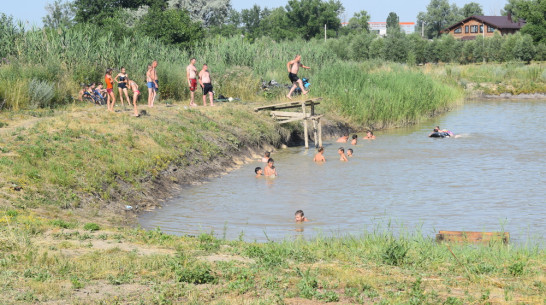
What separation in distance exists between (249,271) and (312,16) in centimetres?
9204

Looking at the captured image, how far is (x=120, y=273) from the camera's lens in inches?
322

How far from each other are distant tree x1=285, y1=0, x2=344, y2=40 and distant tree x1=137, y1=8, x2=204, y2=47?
62.5 metres

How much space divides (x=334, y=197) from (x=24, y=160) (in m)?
6.95

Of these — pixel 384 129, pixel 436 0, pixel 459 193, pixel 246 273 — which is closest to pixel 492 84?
pixel 384 129

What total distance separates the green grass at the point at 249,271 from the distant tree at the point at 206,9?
6261cm

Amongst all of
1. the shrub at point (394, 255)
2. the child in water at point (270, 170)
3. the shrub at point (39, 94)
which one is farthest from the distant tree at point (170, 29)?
the shrub at point (394, 255)

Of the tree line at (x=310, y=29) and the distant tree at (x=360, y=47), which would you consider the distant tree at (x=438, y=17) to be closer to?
the tree line at (x=310, y=29)

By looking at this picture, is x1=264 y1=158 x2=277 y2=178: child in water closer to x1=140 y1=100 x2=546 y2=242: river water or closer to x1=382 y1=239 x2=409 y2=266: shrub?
x1=140 y1=100 x2=546 y2=242: river water

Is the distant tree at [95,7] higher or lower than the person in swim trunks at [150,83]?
higher

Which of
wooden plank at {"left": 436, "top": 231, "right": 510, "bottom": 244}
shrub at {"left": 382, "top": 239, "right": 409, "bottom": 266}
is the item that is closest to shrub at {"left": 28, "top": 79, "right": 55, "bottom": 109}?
wooden plank at {"left": 436, "top": 231, "right": 510, "bottom": 244}

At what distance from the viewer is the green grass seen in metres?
7.46

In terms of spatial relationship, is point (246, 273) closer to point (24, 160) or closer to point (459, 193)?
point (24, 160)

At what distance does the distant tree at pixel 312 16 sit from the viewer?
97750 mm

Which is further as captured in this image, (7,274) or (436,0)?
(436,0)
